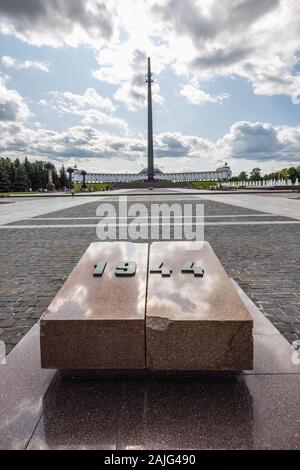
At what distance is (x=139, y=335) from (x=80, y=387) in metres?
0.62

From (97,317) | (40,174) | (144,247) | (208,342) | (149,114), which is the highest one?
(149,114)

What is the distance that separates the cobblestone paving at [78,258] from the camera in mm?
3943

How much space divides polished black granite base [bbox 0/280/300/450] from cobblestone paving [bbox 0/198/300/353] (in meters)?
0.87

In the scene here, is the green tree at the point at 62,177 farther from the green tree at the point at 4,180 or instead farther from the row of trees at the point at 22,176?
the green tree at the point at 4,180

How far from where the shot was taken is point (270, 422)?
207cm

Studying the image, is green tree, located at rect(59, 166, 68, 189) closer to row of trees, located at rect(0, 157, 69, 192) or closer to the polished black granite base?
row of trees, located at rect(0, 157, 69, 192)

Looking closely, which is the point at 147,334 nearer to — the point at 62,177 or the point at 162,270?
the point at 162,270

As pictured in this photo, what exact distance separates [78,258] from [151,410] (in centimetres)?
492

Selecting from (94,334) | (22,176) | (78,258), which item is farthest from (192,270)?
(22,176)

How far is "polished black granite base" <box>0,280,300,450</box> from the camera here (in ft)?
6.36
